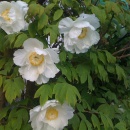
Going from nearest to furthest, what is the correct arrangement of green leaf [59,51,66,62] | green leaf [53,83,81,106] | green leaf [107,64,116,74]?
green leaf [53,83,81,106] → green leaf [59,51,66,62] → green leaf [107,64,116,74]

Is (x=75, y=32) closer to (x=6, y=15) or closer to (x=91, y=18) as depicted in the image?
(x=91, y=18)

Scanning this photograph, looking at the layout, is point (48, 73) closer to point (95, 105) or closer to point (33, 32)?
point (33, 32)

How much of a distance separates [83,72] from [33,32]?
314 mm

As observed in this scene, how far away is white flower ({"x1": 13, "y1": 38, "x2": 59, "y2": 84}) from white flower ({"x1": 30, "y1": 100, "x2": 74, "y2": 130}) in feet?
0.41

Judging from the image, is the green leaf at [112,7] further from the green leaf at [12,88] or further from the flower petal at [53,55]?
the green leaf at [12,88]

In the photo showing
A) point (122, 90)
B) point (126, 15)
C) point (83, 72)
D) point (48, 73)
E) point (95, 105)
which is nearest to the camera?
point (48, 73)

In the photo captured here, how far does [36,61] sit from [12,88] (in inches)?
6.6

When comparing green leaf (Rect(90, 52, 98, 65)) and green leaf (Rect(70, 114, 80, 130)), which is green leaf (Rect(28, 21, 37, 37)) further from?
green leaf (Rect(70, 114, 80, 130))

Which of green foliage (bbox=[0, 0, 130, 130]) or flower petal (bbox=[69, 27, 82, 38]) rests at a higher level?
flower petal (bbox=[69, 27, 82, 38])

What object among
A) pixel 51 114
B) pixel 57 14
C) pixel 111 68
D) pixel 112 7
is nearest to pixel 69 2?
pixel 57 14

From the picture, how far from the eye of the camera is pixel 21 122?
1.69 meters

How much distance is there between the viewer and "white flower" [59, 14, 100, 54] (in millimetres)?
1553

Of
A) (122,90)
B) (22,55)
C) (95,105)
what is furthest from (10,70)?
(122,90)

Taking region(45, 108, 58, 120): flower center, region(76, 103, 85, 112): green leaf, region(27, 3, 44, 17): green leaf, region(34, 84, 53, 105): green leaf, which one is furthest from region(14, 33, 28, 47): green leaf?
region(76, 103, 85, 112): green leaf
